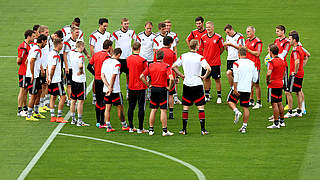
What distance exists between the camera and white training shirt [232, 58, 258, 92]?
1658 cm

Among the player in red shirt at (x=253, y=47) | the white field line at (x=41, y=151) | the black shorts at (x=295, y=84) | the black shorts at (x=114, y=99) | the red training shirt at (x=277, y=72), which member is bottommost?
the white field line at (x=41, y=151)

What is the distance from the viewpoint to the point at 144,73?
16.2 metres

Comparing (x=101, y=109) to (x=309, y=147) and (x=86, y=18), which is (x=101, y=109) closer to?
(x=309, y=147)

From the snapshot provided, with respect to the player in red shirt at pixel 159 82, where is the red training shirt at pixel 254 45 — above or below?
above

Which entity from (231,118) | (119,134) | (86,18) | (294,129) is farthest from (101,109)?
(86,18)

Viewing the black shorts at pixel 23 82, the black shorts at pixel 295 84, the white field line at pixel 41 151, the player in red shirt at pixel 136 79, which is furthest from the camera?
the black shorts at pixel 295 84

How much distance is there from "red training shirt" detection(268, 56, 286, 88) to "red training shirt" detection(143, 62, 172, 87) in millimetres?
2858

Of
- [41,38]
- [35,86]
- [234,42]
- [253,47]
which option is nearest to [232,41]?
[234,42]

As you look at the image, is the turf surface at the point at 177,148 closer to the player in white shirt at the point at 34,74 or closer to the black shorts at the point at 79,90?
the player in white shirt at the point at 34,74

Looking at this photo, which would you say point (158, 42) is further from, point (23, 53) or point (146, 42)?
point (23, 53)

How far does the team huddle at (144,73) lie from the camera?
16.4 m

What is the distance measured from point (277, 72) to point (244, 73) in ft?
3.44

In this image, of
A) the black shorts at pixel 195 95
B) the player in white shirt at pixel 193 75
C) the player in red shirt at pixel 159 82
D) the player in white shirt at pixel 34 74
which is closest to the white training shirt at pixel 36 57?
the player in white shirt at pixel 34 74

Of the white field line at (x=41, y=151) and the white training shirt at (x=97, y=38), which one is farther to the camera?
the white training shirt at (x=97, y=38)
